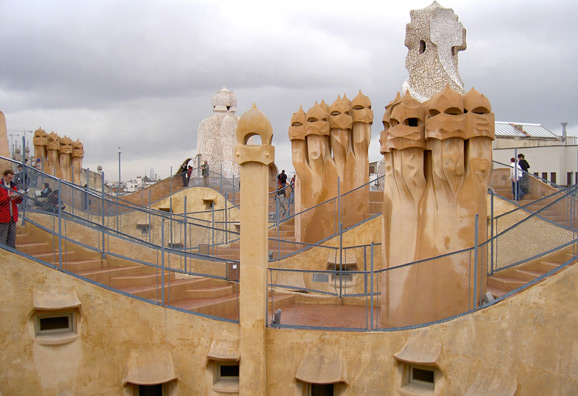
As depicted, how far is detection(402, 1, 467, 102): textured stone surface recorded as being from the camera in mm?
18719

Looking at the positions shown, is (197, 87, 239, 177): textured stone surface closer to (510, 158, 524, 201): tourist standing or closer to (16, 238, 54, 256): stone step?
(510, 158, 524, 201): tourist standing

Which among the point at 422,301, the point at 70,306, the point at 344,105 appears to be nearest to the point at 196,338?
the point at 70,306

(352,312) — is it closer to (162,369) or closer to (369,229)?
Answer: (369,229)

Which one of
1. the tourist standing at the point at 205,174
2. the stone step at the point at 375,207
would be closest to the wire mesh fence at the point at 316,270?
the stone step at the point at 375,207

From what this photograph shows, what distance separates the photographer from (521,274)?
1065 centimetres

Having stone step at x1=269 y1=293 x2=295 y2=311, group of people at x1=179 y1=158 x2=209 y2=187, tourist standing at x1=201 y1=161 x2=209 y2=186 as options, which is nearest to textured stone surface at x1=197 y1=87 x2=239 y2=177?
group of people at x1=179 y1=158 x2=209 y2=187

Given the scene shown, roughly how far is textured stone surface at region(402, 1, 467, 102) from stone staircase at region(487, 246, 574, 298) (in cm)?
908

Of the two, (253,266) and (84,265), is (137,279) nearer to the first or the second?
(84,265)

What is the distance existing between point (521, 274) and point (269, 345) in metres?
5.07

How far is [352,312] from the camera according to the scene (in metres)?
11.4

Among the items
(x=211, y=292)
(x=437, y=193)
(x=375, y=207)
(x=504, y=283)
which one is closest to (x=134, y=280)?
(x=211, y=292)

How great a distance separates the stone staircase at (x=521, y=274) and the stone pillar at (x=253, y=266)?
14.3 ft

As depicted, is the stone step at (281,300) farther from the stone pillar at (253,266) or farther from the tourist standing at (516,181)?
the tourist standing at (516,181)

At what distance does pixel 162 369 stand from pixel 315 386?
2675 millimetres
